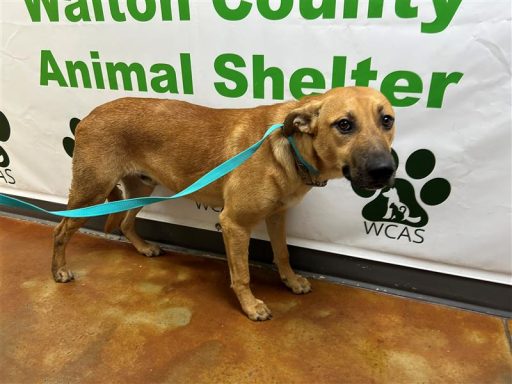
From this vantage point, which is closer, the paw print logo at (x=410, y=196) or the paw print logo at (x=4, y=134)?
the paw print logo at (x=410, y=196)

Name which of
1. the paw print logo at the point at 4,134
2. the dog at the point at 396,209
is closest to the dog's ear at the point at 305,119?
the dog at the point at 396,209

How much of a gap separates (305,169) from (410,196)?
80 centimetres

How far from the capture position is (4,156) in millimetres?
3379

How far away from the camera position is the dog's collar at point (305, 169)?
1.91 m

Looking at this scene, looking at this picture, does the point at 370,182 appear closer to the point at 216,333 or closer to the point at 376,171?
the point at 376,171

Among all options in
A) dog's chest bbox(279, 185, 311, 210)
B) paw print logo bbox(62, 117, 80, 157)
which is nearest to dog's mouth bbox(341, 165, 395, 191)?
dog's chest bbox(279, 185, 311, 210)

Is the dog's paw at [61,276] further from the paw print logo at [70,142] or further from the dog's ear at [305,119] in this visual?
the dog's ear at [305,119]

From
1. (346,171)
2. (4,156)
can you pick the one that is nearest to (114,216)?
(4,156)

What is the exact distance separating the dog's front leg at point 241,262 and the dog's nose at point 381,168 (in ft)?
2.95

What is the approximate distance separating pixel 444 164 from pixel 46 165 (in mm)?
3169

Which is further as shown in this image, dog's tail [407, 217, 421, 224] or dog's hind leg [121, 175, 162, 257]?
dog's hind leg [121, 175, 162, 257]

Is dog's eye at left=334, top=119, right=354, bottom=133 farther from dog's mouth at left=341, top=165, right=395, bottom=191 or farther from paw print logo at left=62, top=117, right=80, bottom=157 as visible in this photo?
paw print logo at left=62, top=117, right=80, bottom=157

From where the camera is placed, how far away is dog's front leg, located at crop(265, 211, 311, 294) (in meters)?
2.40

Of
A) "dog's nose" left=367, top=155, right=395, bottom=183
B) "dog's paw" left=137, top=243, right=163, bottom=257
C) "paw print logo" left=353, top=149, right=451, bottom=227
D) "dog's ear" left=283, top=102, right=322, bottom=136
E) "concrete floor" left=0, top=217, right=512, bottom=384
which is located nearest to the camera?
"dog's nose" left=367, top=155, right=395, bottom=183
